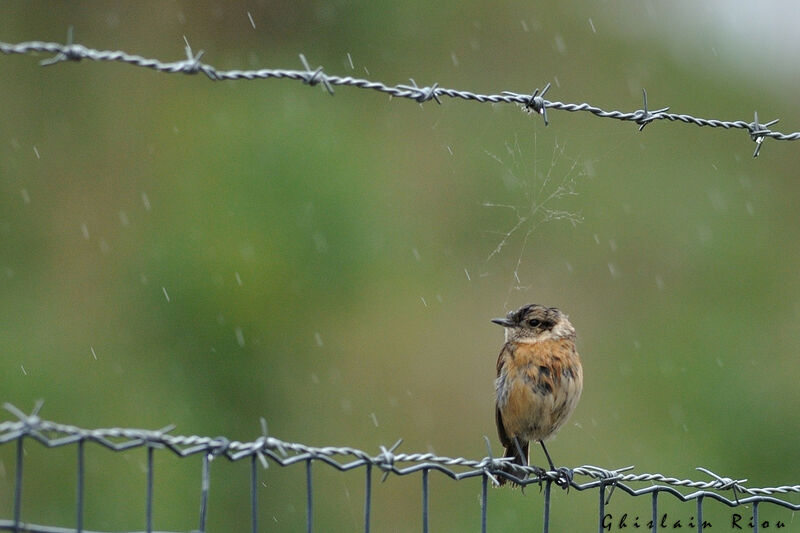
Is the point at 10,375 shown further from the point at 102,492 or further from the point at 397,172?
the point at 397,172

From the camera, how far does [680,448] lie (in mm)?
11320

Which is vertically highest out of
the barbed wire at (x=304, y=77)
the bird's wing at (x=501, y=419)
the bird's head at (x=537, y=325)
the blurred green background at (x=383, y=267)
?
the blurred green background at (x=383, y=267)

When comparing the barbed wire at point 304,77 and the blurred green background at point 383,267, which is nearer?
the barbed wire at point 304,77

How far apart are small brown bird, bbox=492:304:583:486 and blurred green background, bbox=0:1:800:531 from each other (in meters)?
5.06

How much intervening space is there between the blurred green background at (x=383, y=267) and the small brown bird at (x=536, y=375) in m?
5.06

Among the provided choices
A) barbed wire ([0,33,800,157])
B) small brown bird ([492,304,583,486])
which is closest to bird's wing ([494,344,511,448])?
small brown bird ([492,304,583,486])

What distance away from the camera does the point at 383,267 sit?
1287 centimetres

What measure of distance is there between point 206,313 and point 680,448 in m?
5.60

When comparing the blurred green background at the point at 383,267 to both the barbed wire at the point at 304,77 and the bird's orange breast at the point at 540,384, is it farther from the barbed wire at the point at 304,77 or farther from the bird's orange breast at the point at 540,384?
the barbed wire at the point at 304,77

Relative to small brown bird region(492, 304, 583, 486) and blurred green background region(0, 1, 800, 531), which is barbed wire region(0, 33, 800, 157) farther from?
blurred green background region(0, 1, 800, 531)

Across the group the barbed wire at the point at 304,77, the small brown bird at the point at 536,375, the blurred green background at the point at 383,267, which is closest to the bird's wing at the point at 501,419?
the small brown bird at the point at 536,375

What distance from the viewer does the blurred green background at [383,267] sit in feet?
37.1

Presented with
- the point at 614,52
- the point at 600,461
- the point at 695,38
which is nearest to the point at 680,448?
the point at 600,461

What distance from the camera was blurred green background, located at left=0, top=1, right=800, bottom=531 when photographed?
11297mm
